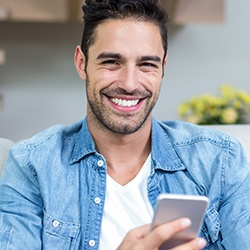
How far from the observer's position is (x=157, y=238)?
97 cm

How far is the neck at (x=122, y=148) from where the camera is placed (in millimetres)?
1483

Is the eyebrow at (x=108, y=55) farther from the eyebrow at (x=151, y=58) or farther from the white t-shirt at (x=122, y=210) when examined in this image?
the white t-shirt at (x=122, y=210)

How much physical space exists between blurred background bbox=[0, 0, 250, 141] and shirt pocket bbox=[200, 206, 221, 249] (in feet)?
4.64

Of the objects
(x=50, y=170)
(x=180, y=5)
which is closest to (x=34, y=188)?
(x=50, y=170)

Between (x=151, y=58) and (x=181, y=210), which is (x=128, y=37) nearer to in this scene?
(x=151, y=58)

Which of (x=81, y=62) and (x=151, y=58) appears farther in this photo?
(x=81, y=62)

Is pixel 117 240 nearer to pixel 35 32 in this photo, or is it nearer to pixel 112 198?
pixel 112 198

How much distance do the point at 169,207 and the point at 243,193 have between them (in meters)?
0.47

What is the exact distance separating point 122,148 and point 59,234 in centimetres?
28

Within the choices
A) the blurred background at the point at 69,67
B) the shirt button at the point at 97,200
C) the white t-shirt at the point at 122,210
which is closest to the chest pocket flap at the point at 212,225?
the white t-shirt at the point at 122,210

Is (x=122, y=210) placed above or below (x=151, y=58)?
below

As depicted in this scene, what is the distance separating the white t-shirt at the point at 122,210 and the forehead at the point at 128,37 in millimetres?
313

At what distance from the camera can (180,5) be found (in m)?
2.46

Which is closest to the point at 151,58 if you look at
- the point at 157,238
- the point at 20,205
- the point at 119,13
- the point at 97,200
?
the point at 119,13
